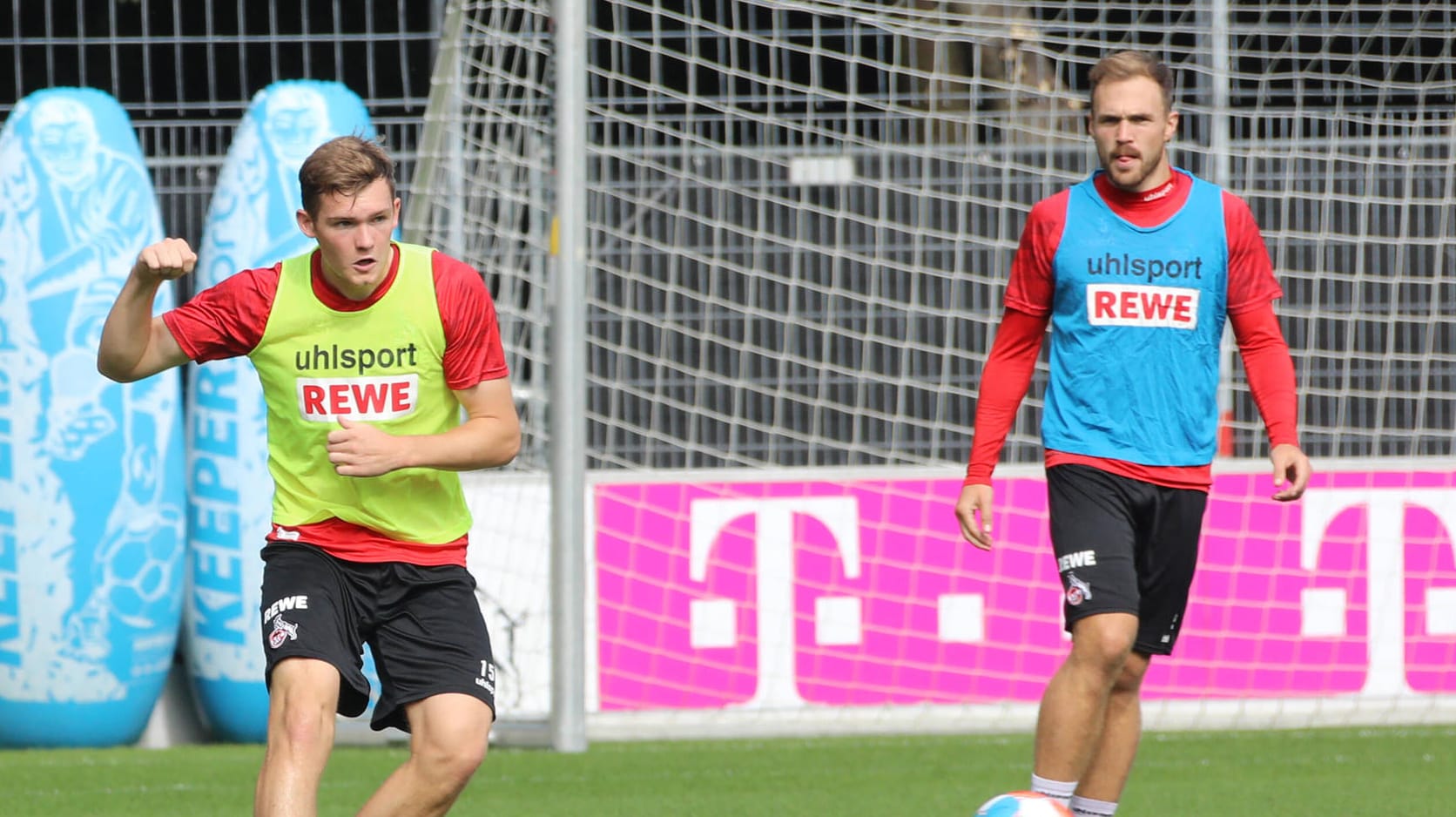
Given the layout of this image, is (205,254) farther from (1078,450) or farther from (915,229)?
(1078,450)

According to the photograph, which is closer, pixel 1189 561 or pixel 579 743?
pixel 1189 561

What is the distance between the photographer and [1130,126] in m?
4.43

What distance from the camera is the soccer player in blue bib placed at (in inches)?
172

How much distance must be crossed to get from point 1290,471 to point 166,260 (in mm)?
2465

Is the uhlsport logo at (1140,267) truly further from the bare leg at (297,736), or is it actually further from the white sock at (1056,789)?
the bare leg at (297,736)

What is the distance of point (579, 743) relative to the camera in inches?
281

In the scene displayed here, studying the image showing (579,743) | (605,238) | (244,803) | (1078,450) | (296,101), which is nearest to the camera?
(1078,450)

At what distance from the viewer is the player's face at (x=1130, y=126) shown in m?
4.42

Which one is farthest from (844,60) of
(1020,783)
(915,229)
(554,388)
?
(1020,783)

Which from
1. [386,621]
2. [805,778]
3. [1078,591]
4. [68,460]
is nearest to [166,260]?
[386,621]

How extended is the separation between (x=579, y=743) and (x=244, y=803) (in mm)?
1456

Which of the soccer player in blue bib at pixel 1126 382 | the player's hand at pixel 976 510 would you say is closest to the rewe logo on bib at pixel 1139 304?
the soccer player in blue bib at pixel 1126 382

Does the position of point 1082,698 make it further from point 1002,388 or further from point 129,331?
point 129,331

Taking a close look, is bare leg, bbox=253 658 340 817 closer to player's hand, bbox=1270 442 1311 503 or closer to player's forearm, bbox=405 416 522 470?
player's forearm, bbox=405 416 522 470
